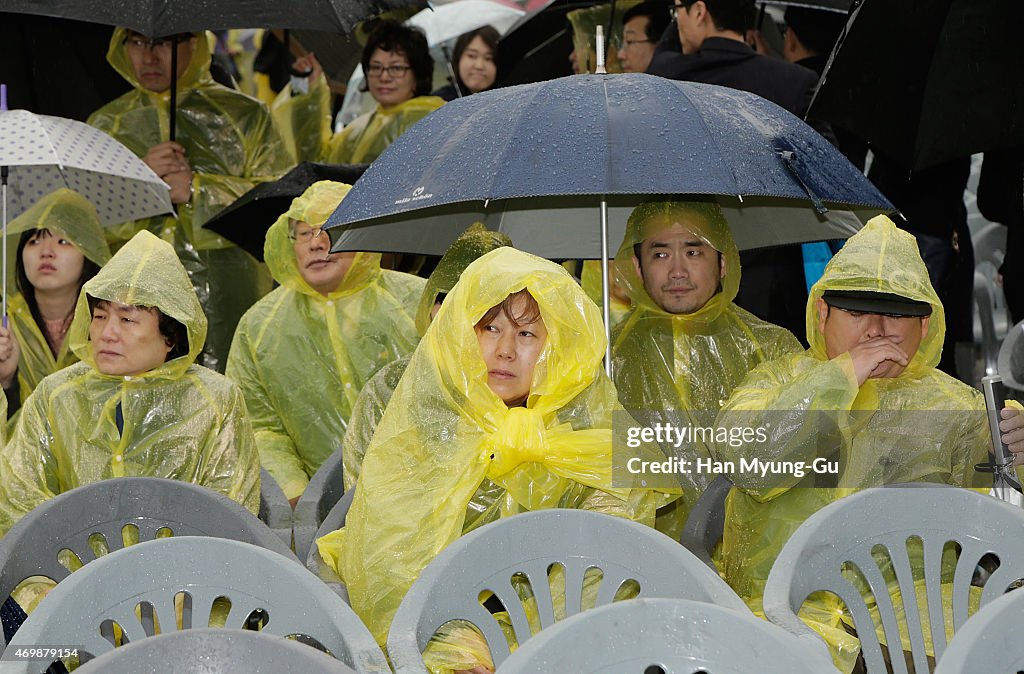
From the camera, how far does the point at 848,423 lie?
3.45 m

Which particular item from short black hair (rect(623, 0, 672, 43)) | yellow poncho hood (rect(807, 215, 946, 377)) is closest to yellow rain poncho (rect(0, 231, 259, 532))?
yellow poncho hood (rect(807, 215, 946, 377))

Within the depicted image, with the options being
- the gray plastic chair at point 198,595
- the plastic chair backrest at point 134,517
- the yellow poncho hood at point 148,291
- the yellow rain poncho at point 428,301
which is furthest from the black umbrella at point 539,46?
the gray plastic chair at point 198,595

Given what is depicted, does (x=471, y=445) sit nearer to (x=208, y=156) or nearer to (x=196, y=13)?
(x=196, y=13)

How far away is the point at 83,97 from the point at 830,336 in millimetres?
4316

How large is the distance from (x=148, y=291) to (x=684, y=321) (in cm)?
156

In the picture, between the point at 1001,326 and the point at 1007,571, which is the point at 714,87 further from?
the point at 1001,326

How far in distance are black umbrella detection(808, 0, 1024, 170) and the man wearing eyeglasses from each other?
223cm

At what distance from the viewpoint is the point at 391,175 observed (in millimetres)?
3740

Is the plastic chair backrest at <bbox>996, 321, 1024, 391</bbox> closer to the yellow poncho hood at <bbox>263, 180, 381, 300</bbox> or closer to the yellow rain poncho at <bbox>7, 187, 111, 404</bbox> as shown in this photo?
the yellow poncho hood at <bbox>263, 180, 381, 300</bbox>

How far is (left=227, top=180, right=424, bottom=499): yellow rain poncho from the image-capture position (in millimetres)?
5047


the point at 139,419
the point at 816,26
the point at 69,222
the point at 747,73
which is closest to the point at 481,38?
the point at 816,26

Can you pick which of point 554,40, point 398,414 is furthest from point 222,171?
point 398,414

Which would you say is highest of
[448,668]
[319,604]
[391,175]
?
[391,175]

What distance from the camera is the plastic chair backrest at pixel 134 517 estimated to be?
302 cm
